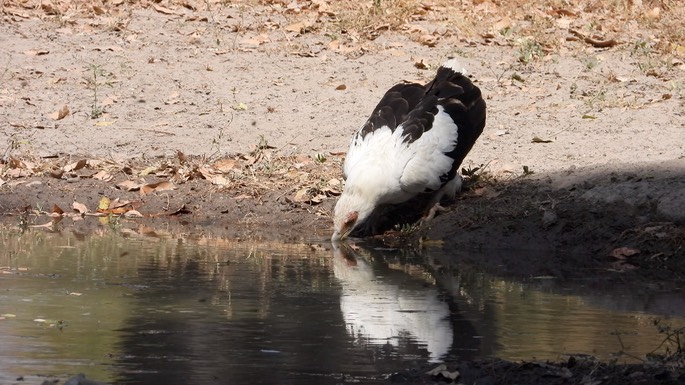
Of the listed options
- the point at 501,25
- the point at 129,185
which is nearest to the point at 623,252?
the point at 129,185

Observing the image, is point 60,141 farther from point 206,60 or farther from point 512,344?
point 512,344

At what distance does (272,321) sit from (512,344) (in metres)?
1.33

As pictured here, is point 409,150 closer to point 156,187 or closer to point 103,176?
point 156,187

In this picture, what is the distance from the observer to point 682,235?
30.7 feet

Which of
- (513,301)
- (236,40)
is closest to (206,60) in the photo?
(236,40)

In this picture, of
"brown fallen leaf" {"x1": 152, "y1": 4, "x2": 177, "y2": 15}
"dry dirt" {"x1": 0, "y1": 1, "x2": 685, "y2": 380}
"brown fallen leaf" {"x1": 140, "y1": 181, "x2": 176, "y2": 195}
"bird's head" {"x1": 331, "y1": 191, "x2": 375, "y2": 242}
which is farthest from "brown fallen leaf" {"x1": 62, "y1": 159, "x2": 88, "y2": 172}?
"brown fallen leaf" {"x1": 152, "y1": 4, "x2": 177, "y2": 15}

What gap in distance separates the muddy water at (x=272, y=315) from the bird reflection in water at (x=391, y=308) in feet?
0.04

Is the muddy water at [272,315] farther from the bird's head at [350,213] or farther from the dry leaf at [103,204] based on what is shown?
the dry leaf at [103,204]

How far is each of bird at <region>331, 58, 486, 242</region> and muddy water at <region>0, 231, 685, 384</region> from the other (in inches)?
19.9

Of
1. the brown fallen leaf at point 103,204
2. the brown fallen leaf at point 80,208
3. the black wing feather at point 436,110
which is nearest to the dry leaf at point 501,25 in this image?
the black wing feather at point 436,110

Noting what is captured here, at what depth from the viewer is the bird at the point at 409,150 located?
975 cm

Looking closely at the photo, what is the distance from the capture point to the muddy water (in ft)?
18.5

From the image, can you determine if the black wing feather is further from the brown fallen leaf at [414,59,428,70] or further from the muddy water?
the brown fallen leaf at [414,59,428,70]

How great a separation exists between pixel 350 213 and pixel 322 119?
3.53 meters
